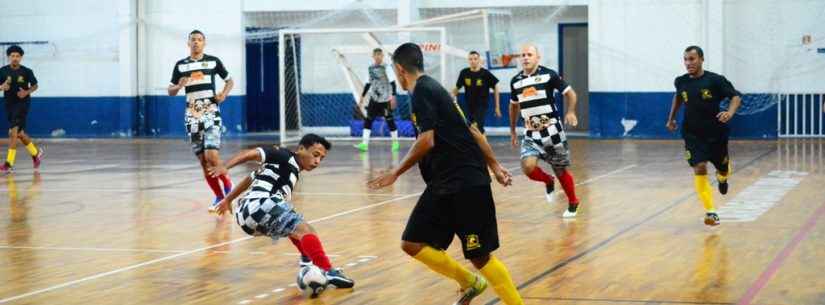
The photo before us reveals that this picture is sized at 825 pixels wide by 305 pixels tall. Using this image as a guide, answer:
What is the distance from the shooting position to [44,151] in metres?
27.8

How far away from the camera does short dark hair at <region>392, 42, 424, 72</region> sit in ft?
25.1

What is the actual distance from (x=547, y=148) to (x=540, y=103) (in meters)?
0.47

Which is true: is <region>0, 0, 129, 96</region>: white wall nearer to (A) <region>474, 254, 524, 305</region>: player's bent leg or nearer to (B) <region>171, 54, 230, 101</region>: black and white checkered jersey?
(B) <region>171, 54, 230, 101</region>: black and white checkered jersey

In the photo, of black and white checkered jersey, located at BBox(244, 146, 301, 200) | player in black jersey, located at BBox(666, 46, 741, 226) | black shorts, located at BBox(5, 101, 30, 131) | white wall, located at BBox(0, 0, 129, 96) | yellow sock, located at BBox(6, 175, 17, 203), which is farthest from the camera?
white wall, located at BBox(0, 0, 129, 96)

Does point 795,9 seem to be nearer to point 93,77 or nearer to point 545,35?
point 545,35

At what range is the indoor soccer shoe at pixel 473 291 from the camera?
799cm

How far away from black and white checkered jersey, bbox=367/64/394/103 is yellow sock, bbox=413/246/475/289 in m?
18.2

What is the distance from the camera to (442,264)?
26.0ft

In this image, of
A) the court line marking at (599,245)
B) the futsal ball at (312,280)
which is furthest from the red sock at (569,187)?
the futsal ball at (312,280)

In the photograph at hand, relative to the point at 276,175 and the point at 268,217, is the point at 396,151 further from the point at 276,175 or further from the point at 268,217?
the point at 268,217

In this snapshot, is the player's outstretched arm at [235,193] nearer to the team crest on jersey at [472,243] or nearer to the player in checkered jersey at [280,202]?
the player in checkered jersey at [280,202]

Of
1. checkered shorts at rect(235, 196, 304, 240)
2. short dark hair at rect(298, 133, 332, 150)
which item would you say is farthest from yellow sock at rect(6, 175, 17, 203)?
short dark hair at rect(298, 133, 332, 150)

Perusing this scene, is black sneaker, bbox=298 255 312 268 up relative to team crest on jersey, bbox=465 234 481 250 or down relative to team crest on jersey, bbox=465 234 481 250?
down

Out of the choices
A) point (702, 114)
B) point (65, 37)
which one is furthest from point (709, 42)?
point (702, 114)
